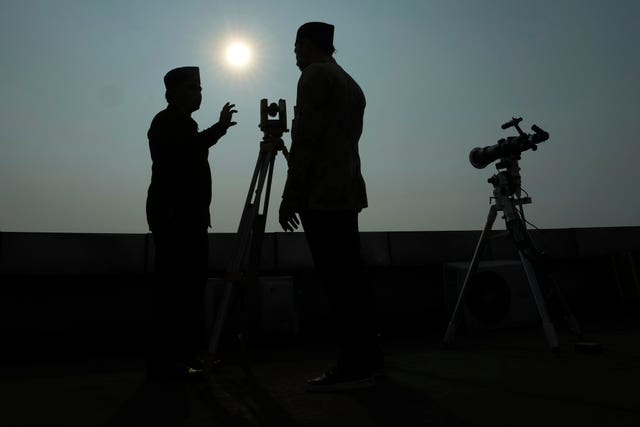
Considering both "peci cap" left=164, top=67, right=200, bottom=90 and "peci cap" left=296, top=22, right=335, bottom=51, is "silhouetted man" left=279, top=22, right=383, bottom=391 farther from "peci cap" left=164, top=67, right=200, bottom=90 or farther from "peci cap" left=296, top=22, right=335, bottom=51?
"peci cap" left=164, top=67, right=200, bottom=90

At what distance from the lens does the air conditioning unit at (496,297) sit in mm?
3982

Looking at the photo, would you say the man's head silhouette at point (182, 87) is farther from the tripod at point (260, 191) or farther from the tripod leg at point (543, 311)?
the tripod leg at point (543, 311)

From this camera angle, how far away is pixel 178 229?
2434 mm

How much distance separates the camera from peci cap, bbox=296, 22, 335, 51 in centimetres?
232

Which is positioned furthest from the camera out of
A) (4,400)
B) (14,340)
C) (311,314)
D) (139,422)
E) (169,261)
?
(311,314)

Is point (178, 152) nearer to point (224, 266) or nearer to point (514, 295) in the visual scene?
point (224, 266)

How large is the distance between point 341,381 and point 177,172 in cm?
133

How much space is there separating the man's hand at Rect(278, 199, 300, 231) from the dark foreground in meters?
0.72

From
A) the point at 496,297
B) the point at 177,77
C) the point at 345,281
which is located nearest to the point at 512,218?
the point at 496,297

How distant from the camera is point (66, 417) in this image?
168 cm

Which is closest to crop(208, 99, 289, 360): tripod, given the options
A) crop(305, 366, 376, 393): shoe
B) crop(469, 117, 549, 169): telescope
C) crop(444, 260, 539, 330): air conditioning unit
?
crop(305, 366, 376, 393): shoe

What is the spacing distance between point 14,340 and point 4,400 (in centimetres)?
193

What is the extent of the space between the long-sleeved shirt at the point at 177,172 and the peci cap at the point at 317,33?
0.65 meters

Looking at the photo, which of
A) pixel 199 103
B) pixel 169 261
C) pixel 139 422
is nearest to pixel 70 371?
pixel 169 261
